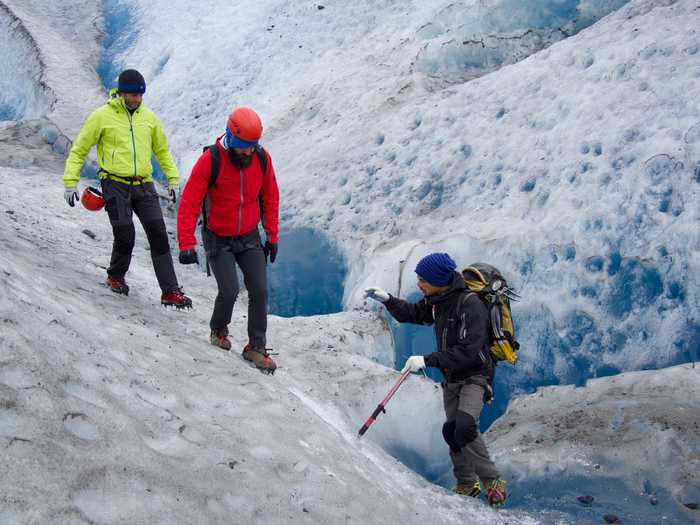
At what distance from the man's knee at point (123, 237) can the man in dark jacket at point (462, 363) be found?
2.58 metres

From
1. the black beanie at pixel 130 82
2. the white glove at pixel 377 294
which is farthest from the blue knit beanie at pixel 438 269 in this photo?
the black beanie at pixel 130 82

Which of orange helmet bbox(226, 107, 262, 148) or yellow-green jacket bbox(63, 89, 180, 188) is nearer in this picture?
orange helmet bbox(226, 107, 262, 148)

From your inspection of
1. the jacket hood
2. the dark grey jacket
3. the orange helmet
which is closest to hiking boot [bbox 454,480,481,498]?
the dark grey jacket

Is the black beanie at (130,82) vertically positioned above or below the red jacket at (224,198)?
above

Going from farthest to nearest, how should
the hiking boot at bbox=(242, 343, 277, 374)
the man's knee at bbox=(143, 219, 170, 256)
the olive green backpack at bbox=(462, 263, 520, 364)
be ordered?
1. the man's knee at bbox=(143, 219, 170, 256)
2. the hiking boot at bbox=(242, 343, 277, 374)
3. the olive green backpack at bbox=(462, 263, 520, 364)

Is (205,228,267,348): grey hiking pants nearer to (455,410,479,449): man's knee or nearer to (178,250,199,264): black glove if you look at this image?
(178,250,199,264): black glove

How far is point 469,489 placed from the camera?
193 inches

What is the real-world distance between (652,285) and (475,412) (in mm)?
2462

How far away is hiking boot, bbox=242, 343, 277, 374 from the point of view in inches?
212

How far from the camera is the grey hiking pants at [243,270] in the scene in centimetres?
520

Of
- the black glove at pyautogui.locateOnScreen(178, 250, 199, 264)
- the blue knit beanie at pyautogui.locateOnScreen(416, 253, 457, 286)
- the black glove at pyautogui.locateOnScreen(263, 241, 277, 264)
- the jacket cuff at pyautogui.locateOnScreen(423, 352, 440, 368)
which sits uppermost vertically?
the blue knit beanie at pyautogui.locateOnScreen(416, 253, 457, 286)

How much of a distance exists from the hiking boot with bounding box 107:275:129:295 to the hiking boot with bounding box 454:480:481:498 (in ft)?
10.8

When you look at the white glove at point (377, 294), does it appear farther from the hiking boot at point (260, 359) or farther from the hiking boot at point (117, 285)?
the hiking boot at point (117, 285)

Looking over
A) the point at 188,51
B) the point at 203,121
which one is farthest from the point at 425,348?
the point at 188,51
